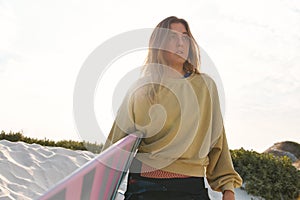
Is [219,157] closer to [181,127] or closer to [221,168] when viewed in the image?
[221,168]

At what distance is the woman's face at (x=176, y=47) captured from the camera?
2.20 metres

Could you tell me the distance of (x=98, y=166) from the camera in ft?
4.89

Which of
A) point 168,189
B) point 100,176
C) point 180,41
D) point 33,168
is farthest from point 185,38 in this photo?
point 33,168

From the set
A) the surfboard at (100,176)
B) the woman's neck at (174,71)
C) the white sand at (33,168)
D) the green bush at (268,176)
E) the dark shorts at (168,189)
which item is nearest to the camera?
the surfboard at (100,176)

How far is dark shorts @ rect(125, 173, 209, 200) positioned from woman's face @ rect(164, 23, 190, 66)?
60 centimetres

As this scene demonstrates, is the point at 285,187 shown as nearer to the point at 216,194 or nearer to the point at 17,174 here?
the point at 216,194

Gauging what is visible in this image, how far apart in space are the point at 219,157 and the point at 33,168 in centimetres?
495

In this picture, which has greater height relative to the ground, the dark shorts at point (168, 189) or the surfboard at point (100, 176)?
the surfboard at point (100, 176)

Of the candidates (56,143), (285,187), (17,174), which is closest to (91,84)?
(17,174)

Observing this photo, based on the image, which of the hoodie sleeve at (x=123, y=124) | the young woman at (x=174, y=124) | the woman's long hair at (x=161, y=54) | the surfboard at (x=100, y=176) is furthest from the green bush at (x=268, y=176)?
the surfboard at (x=100, y=176)

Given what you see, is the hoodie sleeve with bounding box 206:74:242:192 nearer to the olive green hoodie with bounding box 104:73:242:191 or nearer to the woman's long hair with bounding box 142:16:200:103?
the olive green hoodie with bounding box 104:73:242:191

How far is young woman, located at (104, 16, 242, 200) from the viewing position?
199 cm

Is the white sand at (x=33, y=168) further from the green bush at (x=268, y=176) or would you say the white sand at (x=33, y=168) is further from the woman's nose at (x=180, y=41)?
the woman's nose at (x=180, y=41)

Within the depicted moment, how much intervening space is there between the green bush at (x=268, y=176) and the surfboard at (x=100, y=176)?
5.58 meters
